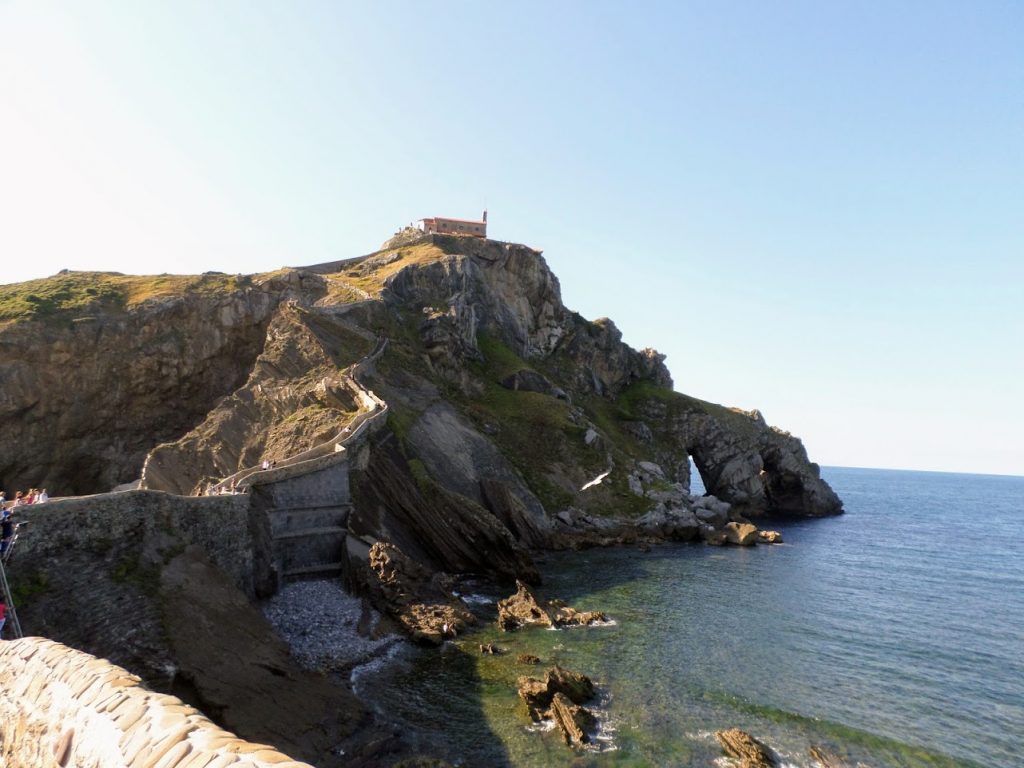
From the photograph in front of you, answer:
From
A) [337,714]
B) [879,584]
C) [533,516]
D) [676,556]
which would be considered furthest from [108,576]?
[879,584]

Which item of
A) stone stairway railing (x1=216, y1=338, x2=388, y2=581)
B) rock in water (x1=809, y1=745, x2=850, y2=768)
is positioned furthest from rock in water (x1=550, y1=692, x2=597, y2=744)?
stone stairway railing (x1=216, y1=338, x2=388, y2=581)

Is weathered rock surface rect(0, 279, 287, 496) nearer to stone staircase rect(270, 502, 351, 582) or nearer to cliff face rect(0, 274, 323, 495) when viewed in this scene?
cliff face rect(0, 274, 323, 495)

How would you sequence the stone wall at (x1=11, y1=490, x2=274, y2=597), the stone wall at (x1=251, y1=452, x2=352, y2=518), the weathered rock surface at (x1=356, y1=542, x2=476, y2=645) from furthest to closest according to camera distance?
1. the stone wall at (x1=251, y1=452, x2=352, y2=518)
2. the weathered rock surface at (x1=356, y1=542, x2=476, y2=645)
3. the stone wall at (x1=11, y1=490, x2=274, y2=597)

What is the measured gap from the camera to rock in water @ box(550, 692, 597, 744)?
23250mm

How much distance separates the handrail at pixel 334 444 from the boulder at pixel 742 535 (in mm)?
42306

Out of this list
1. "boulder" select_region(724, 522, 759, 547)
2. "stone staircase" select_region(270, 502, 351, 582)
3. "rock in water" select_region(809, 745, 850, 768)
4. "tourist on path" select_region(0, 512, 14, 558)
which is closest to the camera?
"tourist on path" select_region(0, 512, 14, 558)

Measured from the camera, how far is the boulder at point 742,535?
225ft

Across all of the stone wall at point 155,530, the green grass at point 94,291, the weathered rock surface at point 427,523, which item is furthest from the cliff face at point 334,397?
the stone wall at point 155,530

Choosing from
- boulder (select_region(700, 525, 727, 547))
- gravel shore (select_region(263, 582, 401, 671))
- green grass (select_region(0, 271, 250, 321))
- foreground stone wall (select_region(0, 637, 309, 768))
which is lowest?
gravel shore (select_region(263, 582, 401, 671))

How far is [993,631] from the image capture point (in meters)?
41.2

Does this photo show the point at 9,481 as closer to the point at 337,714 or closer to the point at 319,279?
the point at 319,279

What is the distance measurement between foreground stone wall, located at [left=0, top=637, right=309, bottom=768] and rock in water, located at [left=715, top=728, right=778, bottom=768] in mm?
21633

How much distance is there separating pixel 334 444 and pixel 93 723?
35.9m

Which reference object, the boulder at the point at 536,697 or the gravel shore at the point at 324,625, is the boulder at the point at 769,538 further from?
the boulder at the point at 536,697
